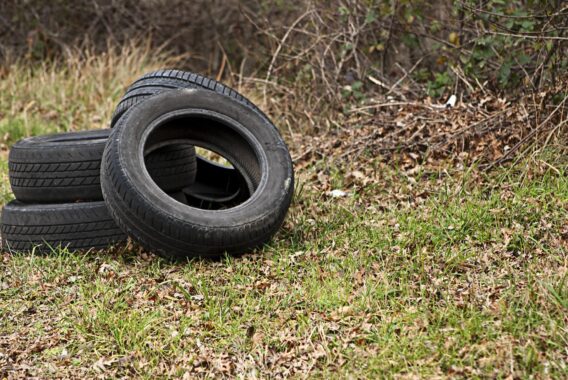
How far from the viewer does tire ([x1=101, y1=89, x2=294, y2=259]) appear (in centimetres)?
548

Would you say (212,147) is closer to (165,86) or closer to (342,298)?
(165,86)

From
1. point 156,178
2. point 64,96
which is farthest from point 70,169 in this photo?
point 64,96

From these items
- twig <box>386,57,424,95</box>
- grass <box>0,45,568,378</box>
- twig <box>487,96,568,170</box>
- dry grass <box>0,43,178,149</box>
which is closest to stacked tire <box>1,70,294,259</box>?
grass <box>0,45,568,378</box>

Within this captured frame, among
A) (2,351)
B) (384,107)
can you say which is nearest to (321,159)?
(384,107)

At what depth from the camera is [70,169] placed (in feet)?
20.0

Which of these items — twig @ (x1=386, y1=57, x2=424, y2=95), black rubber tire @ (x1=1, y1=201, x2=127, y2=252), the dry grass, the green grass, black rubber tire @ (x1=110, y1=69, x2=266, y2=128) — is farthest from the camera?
the dry grass

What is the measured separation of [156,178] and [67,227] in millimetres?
756

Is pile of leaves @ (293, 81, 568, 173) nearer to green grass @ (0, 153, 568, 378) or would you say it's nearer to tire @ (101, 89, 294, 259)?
green grass @ (0, 153, 568, 378)

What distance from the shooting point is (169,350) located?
4.62 m

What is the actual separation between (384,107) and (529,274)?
11.3ft

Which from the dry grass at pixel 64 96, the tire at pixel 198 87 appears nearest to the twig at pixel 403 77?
the tire at pixel 198 87

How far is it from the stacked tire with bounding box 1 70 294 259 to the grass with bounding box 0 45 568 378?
0.60 feet

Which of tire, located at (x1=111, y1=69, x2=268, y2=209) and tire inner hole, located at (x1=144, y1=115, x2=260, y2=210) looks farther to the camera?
tire, located at (x1=111, y1=69, x2=268, y2=209)

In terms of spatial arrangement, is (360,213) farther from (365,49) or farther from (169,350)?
(365,49)
